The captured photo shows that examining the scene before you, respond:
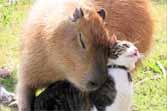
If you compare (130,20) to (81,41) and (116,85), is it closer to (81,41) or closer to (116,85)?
(81,41)

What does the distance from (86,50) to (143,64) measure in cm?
242

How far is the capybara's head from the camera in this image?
14.3 feet

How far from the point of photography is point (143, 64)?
678cm

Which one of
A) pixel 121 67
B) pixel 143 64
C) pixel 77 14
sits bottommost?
pixel 143 64

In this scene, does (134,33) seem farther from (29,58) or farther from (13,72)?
(13,72)

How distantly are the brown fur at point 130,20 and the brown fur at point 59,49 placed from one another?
15.6 inches

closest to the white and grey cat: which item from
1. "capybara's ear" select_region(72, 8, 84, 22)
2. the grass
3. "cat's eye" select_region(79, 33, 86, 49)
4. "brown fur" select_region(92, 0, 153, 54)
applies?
"cat's eye" select_region(79, 33, 86, 49)

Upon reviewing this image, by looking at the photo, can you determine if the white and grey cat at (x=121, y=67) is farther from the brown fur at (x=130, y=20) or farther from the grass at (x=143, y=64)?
the grass at (x=143, y=64)

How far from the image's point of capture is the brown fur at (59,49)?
14.4 ft

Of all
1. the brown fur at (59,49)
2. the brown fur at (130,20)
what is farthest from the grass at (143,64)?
the brown fur at (59,49)

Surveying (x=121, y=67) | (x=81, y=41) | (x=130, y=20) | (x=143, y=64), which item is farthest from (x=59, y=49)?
(x=143, y=64)

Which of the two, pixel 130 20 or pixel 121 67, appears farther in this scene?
pixel 130 20

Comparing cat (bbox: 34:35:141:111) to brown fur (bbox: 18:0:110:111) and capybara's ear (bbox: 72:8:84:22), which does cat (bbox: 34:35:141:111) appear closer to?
brown fur (bbox: 18:0:110:111)

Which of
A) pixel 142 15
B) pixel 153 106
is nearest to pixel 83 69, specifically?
pixel 142 15
